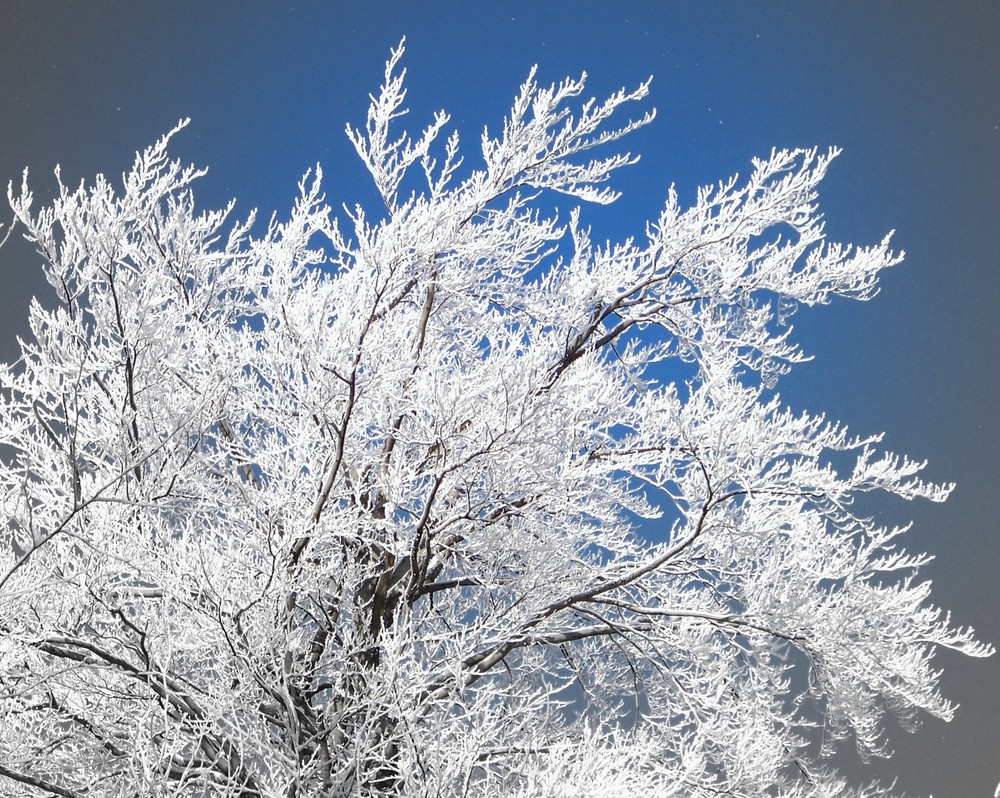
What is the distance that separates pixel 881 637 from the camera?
→ 168 inches

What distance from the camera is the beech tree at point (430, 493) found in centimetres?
357

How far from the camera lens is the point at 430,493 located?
3871 mm

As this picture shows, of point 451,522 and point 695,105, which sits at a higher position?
point 695,105

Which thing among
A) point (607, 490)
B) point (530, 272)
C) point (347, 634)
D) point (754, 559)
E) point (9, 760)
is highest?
point (530, 272)

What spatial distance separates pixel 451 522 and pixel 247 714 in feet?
3.73

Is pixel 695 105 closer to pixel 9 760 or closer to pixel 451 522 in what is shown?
pixel 451 522

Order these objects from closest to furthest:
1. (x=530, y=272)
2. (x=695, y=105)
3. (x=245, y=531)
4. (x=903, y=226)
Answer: (x=245, y=531) → (x=530, y=272) → (x=903, y=226) → (x=695, y=105)

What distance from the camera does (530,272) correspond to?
514 cm

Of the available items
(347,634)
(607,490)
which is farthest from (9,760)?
(607,490)

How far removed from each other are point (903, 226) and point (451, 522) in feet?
41.2

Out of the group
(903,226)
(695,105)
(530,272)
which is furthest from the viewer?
(695,105)

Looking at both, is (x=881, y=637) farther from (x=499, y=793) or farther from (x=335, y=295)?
(x=335, y=295)

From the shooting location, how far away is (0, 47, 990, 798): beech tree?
11.7 ft

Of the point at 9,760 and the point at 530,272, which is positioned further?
the point at 530,272
